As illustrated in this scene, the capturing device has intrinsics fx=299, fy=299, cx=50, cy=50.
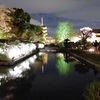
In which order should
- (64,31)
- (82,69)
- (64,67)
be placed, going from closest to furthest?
(82,69)
(64,67)
(64,31)

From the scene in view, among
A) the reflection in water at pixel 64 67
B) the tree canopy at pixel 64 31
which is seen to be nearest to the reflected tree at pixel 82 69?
the reflection in water at pixel 64 67

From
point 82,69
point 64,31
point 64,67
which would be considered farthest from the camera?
point 64,31

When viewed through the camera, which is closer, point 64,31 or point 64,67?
point 64,67

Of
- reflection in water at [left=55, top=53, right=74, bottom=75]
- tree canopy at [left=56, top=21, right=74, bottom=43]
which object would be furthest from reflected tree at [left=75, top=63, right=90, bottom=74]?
tree canopy at [left=56, top=21, right=74, bottom=43]

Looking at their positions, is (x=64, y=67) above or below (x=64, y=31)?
below

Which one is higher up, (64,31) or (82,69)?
(64,31)

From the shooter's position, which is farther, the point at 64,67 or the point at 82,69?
the point at 64,67

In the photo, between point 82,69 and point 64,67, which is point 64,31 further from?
point 82,69

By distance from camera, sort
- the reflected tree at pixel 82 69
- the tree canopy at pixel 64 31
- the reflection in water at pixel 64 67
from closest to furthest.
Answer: the reflection in water at pixel 64 67
the reflected tree at pixel 82 69
the tree canopy at pixel 64 31

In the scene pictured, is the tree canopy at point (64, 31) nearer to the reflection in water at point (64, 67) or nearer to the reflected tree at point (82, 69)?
the reflection in water at point (64, 67)

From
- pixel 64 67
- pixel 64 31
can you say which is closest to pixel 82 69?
pixel 64 67

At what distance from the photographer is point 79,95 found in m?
12.6

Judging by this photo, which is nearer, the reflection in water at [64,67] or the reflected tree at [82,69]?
the reflection in water at [64,67]

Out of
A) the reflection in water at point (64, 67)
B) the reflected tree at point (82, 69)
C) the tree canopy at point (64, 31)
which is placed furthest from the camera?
the tree canopy at point (64, 31)
